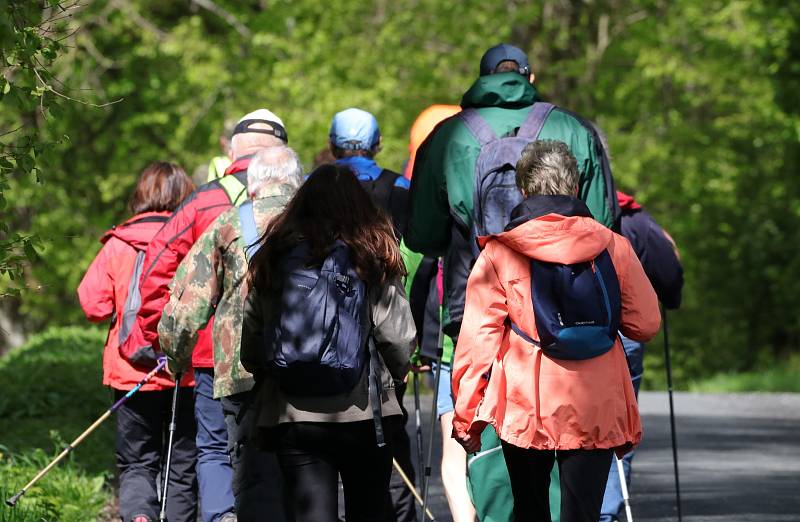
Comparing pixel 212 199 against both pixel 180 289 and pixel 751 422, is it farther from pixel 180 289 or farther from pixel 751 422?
pixel 751 422

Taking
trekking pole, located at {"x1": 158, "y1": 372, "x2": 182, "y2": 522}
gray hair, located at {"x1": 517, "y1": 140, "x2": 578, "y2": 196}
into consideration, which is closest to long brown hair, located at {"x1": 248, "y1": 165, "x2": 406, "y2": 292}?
gray hair, located at {"x1": 517, "y1": 140, "x2": 578, "y2": 196}

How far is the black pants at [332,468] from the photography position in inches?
190

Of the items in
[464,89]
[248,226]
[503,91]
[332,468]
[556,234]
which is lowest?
[332,468]

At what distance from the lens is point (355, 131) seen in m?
7.28

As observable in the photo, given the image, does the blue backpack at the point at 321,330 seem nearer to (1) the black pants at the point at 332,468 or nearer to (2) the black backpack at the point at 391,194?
(1) the black pants at the point at 332,468

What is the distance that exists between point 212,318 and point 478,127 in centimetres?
138

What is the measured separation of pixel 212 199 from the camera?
6617mm

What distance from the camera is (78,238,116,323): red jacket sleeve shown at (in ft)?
24.6

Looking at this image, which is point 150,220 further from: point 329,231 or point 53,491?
point 329,231

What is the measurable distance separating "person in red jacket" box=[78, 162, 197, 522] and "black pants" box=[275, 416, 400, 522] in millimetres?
2374

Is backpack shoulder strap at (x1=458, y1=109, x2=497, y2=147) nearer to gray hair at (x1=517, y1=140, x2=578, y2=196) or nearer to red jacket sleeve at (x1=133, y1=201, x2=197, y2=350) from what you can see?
gray hair at (x1=517, y1=140, x2=578, y2=196)

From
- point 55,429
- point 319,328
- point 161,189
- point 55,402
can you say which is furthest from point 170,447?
point 55,402

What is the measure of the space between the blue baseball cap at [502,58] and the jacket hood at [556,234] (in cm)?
132

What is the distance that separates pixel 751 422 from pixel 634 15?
1443 cm
